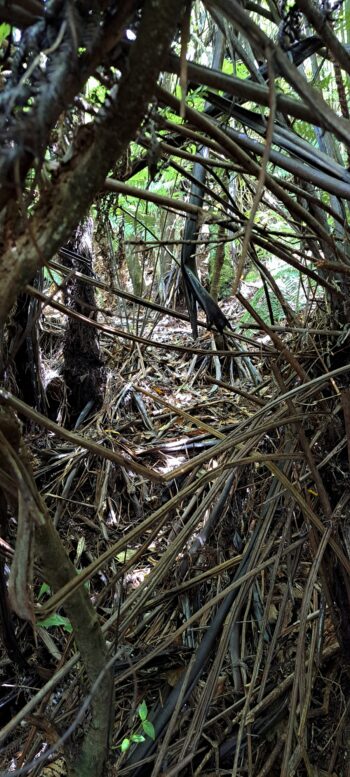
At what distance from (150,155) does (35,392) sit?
1.85 metres

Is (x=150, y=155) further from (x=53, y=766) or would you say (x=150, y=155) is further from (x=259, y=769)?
(x=53, y=766)

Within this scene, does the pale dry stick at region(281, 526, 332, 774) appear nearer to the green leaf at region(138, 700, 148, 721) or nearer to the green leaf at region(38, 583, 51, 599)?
the green leaf at region(138, 700, 148, 721)

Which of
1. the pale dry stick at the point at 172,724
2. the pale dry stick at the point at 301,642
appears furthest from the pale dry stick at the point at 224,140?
the pale dry stick at the point at 172,724

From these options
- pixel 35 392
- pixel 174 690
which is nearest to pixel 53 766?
pixel 174 690

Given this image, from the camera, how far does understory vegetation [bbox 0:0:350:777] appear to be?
0.61 m

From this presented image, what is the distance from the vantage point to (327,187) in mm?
880

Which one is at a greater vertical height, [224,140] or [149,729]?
[224,140]

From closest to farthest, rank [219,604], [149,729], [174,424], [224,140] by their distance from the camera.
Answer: [224,140], [149,729], [219,604], [174,424]

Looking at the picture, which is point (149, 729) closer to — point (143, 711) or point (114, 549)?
point (143, 711)

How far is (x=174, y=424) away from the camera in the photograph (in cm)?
245

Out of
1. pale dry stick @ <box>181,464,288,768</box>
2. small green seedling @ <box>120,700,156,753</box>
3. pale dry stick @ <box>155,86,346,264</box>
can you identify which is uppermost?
pale dry stick @ <box>155,86,346,264</box>

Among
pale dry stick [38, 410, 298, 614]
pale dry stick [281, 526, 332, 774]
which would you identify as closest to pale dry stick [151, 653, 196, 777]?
pale dry stick [281, 526, 332, 774]

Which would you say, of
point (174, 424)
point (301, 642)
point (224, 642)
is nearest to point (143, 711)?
point (224, 642)

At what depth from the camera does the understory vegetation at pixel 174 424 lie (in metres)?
0.61
